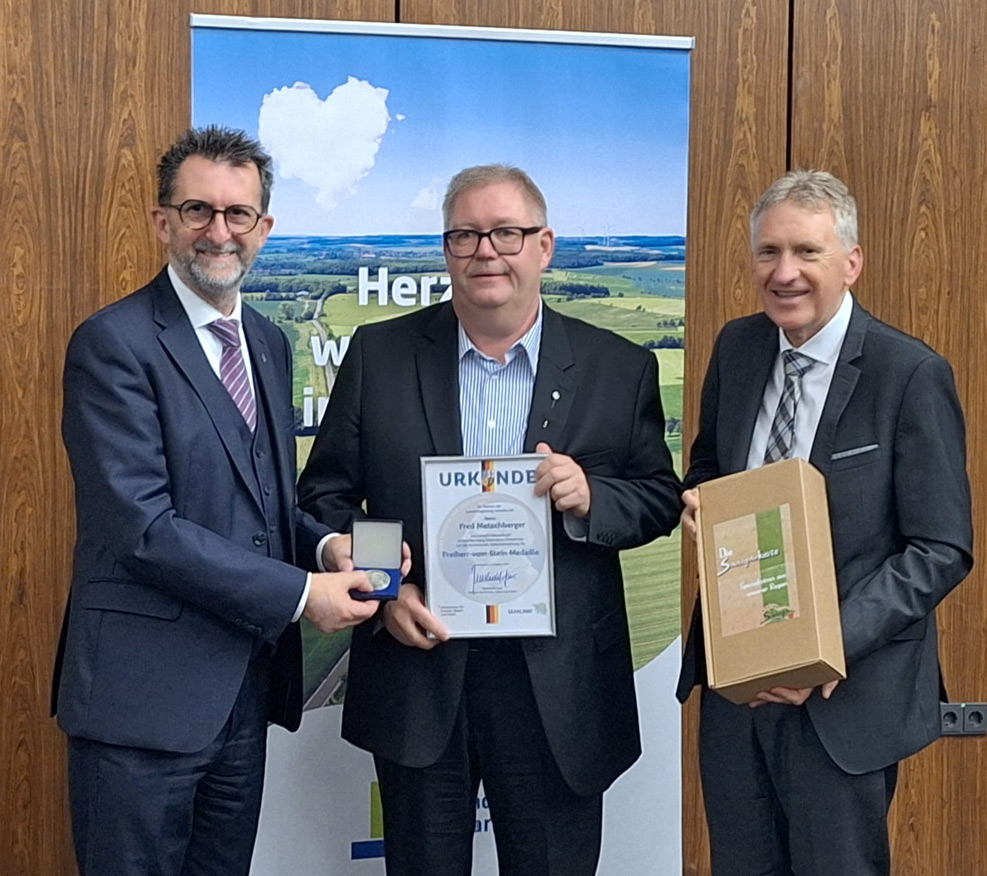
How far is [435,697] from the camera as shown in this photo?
2430 millimetres

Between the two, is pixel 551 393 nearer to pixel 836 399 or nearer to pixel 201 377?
pixel 836 399

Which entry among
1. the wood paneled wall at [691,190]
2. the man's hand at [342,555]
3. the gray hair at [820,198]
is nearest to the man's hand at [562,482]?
the man's hand at [342,555]

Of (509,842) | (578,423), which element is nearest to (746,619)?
(578,423)

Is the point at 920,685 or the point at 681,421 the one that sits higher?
the point at 681,421

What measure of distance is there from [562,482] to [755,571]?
1.34 ft

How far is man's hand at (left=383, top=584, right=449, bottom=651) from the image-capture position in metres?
2.34

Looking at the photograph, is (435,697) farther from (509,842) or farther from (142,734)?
(142,734)

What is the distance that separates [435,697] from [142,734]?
567 mm

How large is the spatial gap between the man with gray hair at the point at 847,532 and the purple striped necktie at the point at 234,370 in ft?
2.76

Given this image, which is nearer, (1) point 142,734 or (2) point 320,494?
(1) point 142,734

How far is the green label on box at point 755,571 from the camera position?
209 cm

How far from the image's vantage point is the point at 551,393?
2.45 metres
